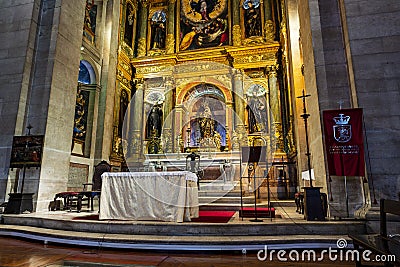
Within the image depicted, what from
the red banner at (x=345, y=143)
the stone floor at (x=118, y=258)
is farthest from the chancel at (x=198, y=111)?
the stone floor at (x=118, y=258)

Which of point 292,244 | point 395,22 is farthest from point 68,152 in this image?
point 395,22

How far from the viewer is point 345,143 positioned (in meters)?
4.06

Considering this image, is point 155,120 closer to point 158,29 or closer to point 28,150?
point 158,29

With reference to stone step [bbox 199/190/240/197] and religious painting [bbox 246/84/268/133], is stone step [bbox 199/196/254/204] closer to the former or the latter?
stone step [bbox 199/190/240/197]

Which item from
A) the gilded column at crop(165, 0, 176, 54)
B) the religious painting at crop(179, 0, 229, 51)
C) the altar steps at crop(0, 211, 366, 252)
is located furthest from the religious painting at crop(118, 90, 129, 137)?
the altar steps at crop(0, 211, 366, 252)

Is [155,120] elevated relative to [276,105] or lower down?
lower down

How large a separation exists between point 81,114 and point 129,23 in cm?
638

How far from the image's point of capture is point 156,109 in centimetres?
1261

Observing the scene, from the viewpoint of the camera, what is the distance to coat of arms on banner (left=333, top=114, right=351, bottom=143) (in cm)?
408

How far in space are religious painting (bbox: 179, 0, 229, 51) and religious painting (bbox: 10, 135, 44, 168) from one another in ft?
29.6

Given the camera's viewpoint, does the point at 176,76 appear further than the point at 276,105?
Yes

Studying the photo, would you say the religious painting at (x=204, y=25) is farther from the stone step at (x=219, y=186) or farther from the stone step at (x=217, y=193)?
the stone step at (x=217, y=193)

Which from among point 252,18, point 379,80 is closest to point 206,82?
point 252,18

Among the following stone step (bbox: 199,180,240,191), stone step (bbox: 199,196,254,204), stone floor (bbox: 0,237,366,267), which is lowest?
stone floor (bbox: 0,237,366,267)
